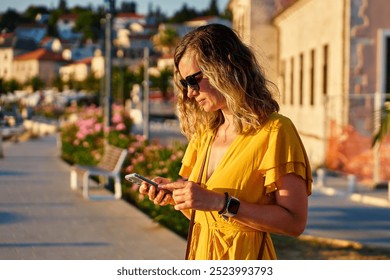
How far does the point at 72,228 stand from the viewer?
9430 mm

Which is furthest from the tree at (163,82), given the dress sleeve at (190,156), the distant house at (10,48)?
the dress sleeve at (190,156)

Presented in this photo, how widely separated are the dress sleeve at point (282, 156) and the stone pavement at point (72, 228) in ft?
14.8

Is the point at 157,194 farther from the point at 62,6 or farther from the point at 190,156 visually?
the point at 62,6

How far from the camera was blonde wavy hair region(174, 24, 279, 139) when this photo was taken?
3051mm

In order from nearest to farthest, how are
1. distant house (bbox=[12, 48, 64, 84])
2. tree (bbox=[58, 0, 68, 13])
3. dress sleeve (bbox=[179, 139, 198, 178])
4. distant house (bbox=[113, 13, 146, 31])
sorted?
dress sleeve (bbox=[179, 139, 198, 178]) → tree (bbox=[58, 0, 68, 13]) → distant house (bbox=[12, 48, 64, 84]) → distant house (bbox=[113, 13, 146, 31])

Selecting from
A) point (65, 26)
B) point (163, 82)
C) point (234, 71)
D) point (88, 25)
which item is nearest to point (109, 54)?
point (88, 25)

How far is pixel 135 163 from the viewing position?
12.7m

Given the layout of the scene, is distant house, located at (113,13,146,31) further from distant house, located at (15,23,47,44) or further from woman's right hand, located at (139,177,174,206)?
woman's right hand, located at (139,177,174,206)

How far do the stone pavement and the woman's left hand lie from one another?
4.53m

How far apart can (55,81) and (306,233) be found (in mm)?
9265

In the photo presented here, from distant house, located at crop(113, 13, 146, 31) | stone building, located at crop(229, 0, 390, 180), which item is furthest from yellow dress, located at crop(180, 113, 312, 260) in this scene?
distant house, located at crop(113, 13, 146, 31)

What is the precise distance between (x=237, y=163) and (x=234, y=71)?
10.6 inches
